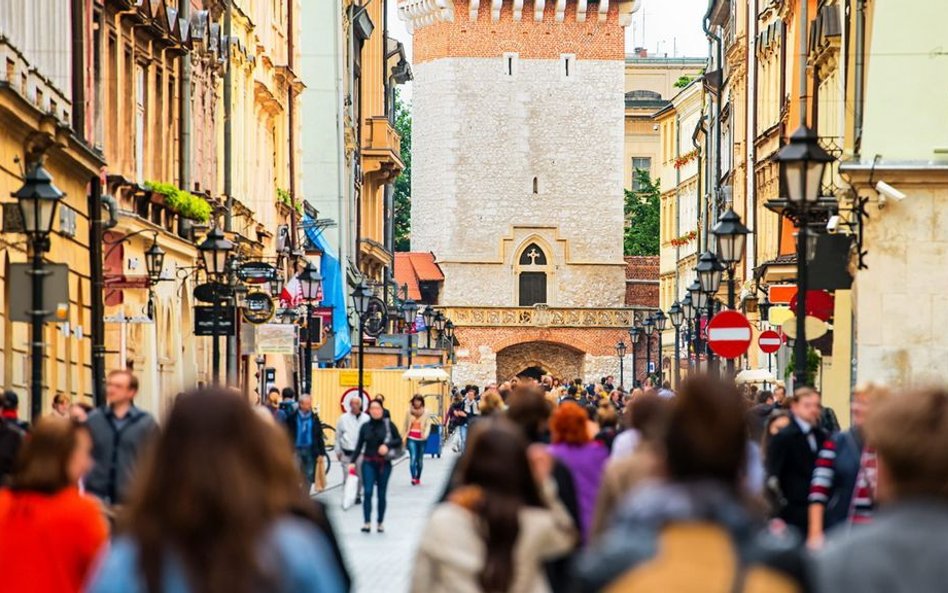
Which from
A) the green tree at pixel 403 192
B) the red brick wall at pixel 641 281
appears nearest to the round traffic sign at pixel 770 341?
the red brick wall at pixel 641 281

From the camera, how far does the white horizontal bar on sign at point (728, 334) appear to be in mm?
26109

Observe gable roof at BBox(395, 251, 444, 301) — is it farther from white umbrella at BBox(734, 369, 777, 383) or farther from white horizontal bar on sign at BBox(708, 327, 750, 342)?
white horizontal bar on sign at BBox(708, 327, 750, 342)

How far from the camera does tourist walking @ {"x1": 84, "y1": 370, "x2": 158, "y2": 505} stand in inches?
509

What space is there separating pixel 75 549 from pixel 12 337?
16.4 metres

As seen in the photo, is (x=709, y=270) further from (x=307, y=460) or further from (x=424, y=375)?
(x=424, y=375)

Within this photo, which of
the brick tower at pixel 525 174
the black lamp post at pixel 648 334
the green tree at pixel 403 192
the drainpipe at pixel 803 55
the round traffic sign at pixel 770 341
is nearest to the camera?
the round traffic sign at pixel 770 341

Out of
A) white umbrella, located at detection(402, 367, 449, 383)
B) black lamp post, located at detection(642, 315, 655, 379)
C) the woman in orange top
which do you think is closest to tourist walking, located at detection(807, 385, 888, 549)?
the woman in orange top

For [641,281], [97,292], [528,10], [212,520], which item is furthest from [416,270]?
[212,520]

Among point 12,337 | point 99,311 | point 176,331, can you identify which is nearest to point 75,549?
point 12,337

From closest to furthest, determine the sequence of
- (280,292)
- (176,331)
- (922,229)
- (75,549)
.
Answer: (75,549)
(922,229)
(176,331)
(280,292)

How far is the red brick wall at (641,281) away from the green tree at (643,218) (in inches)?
465

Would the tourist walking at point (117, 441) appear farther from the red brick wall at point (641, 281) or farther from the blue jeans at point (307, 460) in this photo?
the red brick wall at point (641, 281)

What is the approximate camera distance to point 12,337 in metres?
23.4

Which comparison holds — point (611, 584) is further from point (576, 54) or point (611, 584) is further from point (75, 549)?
point (576, 54)
